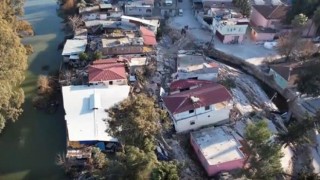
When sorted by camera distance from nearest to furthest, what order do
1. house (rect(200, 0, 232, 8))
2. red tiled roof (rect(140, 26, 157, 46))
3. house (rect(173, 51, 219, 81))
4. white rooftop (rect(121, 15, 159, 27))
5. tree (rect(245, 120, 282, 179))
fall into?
1. tree (rect(245, 120, 282, 179))
2. house (rect(173, 51, 219, 81))
3. red tiled roof (rect(140, 26, 157, 46))
4. white rooftop (rect(121, 15, 159, 27))
5. house (rect(200, 0, 232, 8))

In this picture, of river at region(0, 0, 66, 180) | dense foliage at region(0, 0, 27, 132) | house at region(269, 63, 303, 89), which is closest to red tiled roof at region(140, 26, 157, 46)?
river at region(0, 0, 66, 180)

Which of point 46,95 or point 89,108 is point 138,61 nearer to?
point 89,108

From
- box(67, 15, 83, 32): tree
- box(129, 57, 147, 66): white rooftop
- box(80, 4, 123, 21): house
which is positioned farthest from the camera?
box(80, 4, 123, 21): house

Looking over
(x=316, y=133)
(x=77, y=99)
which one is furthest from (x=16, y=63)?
(x=316, y=133)

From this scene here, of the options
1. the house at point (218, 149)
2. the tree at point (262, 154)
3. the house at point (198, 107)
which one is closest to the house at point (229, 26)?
the house at point (198, 107)

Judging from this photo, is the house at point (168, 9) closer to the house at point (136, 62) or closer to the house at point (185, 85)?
the house at point (136, 62)

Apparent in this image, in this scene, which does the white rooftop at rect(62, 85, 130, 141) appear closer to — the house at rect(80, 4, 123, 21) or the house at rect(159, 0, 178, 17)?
the house at rect(80, 4, 123, 21)

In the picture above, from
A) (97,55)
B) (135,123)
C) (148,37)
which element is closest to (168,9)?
(148,37)
